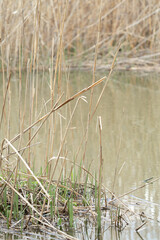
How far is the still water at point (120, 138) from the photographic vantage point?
64.4 inches

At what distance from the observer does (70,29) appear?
526 centimetres

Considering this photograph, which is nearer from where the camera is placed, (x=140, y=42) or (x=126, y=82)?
(x=126, y=82)

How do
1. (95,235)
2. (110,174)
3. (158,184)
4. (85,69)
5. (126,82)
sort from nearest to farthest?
(95,235)
(158,184)
(110,174)
(126,82)
(85,69)

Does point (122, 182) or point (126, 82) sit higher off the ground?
point (126, 82)

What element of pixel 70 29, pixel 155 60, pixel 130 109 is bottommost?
pixel 130 109

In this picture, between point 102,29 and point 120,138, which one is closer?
point 120,138

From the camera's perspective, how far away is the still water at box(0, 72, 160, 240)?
1637 millimetres

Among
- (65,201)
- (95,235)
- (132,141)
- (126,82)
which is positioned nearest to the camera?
(95,235)

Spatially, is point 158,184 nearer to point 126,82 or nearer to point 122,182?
point 122,182

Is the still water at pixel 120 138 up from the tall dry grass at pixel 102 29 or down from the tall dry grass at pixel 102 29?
down

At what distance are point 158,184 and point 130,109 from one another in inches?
61.4

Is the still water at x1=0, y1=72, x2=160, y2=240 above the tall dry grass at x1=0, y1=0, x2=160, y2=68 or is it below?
below

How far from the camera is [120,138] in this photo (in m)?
1.60

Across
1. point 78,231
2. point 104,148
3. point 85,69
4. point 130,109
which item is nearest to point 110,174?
point 104,148
